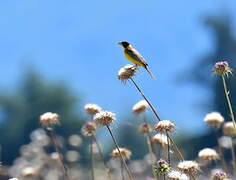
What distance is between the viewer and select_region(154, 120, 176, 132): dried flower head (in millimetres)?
5438

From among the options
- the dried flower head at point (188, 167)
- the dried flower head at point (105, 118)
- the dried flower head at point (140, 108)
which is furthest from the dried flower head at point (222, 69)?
the dried flower head at point (140, 108)

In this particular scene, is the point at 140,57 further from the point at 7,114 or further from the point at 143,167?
the point at 7,114

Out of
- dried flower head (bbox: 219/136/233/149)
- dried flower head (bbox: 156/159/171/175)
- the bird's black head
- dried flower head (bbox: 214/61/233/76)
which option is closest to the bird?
the bird's black head

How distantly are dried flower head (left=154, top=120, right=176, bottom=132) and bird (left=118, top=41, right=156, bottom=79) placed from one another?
25.2 inches

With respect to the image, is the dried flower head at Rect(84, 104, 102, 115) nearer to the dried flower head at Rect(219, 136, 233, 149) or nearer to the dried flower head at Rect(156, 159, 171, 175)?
the dried flower head at Rect(156, 159, 171, 175)

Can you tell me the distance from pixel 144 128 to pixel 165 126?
204 cm

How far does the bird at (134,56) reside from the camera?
6191 mm

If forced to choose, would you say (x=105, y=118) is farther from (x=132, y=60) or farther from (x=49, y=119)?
(x=49, y=119)

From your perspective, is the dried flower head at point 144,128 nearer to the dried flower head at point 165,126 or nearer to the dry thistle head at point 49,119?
the dry thistle head at point 49,119

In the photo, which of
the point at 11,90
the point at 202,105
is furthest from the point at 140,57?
the point at 11,90

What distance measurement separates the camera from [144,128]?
7469 millimetres

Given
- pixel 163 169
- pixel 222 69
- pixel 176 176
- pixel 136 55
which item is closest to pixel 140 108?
pixel 136 55

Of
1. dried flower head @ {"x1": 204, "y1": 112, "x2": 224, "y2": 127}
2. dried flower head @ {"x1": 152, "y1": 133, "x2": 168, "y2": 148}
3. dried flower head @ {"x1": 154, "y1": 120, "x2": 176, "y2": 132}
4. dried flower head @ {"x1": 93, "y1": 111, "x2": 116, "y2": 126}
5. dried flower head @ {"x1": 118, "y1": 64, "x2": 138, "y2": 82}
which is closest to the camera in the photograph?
dried flower head @ {"x1": 154, "y1": 120, "x2": 176, "y2": 132}

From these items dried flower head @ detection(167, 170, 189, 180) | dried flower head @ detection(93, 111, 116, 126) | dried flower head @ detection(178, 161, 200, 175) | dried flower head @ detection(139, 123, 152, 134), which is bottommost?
dried flower head @ detection(167, 170, 189, 180)
